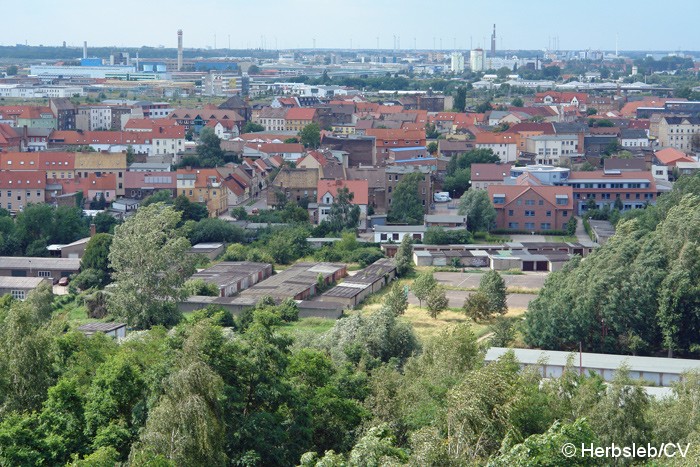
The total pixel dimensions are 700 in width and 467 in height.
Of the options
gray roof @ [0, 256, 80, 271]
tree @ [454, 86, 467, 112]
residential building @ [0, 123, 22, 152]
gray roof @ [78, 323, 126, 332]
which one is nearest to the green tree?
residential building @ [0, 123, 22, 152]

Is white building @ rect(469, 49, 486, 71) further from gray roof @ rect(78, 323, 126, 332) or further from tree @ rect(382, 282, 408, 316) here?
gray roof @ rect(78, 323, 126, 332)

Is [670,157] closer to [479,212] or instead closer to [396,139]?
[396,139]

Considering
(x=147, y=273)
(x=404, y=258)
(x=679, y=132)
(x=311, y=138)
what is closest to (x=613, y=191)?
(x=404, y=258)

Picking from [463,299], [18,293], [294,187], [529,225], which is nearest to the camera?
[463,299]

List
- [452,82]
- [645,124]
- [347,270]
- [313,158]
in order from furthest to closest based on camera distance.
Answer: [452,82] < [645,124] < [313,158] < [347,270]

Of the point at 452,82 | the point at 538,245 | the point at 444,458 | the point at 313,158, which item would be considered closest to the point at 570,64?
the point at 452,82

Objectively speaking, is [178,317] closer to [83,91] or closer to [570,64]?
[83,91]

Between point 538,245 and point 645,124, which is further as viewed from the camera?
point 645,124
